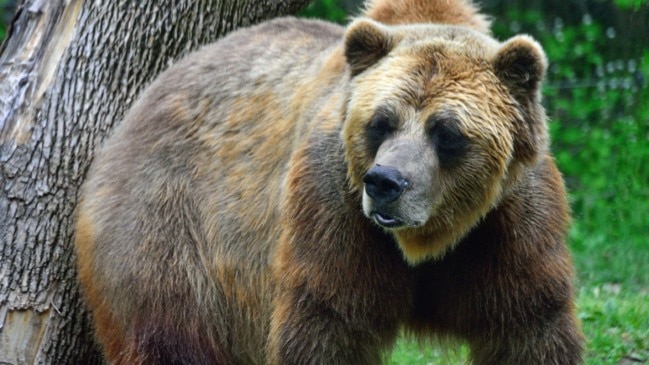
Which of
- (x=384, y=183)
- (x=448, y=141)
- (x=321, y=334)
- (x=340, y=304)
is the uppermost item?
(x=448, y=141)

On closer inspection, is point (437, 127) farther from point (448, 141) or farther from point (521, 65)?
point (521, 65)

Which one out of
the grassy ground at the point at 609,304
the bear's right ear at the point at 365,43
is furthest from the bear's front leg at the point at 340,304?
the bear's right ear at the point at 365,43

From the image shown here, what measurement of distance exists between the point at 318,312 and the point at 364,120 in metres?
1.04

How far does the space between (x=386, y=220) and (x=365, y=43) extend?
37.4 inches

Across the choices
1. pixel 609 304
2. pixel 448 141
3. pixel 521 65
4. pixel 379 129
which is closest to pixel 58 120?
pixel 379 129

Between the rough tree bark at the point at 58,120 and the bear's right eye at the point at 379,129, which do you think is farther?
the rough tree bark at the point at 58,120

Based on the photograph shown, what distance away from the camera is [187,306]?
6398mm

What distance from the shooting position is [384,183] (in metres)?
4.80

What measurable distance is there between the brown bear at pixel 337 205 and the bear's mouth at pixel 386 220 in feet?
0.04

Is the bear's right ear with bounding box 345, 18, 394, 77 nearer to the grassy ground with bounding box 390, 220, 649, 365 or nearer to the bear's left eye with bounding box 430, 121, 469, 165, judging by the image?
the bear's left eye with bounding box 430, 121, 469, 165

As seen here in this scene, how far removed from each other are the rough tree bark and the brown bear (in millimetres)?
341

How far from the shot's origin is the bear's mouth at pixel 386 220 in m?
4.95

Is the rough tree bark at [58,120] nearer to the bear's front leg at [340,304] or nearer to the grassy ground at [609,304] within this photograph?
the bear's front leg at [340,304]

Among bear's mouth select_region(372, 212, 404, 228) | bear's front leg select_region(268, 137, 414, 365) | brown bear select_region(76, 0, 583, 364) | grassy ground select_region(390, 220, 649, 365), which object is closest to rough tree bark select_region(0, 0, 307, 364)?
brown bear select_region(76, 0, 583, 364)
